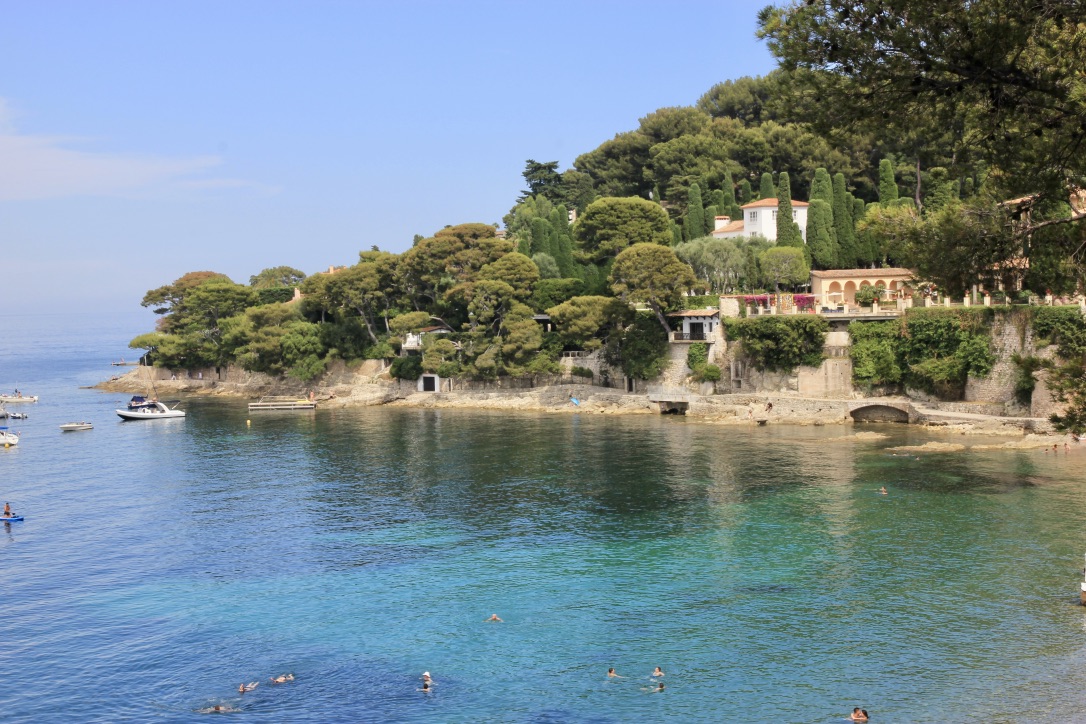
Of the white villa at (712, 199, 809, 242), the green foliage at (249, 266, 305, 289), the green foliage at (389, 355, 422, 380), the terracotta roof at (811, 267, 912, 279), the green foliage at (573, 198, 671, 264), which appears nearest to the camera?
the terracotta roof at (811, 267, 912, 279)

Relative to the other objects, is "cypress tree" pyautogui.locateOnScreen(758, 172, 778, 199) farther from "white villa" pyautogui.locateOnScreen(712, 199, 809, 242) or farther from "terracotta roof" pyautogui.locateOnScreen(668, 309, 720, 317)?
"terracotta roof" pyautogui.locateOnScreen(668, 309, 720, 317)

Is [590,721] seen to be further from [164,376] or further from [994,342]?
[164,376]

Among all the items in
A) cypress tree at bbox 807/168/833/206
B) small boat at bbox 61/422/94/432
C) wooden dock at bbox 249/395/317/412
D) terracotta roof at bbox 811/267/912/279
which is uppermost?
cypress tree at bbox 807/168/833/206

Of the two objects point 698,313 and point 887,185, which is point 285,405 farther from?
point 887,185

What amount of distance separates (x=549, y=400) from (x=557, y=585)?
145 feet

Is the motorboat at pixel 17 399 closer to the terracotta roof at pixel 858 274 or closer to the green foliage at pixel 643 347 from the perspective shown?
the green foliage at pixel 643 347

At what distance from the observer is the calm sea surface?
1011 inches

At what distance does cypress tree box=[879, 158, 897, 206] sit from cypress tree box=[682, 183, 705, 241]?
16412 millimetres

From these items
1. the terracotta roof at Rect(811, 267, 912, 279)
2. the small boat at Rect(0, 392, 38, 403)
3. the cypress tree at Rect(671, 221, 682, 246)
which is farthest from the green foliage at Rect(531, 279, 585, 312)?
the small boat at Rect(0, 392, 38, 403)

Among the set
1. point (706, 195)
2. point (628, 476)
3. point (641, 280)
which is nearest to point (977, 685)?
point (628, 476)

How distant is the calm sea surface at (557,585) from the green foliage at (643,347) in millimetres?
16425

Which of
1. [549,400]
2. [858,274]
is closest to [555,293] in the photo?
[549,400]

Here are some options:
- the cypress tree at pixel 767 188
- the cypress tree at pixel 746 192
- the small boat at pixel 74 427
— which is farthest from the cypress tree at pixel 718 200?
the small boat at pixel 74 427

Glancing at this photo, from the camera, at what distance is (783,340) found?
69.1 meters
